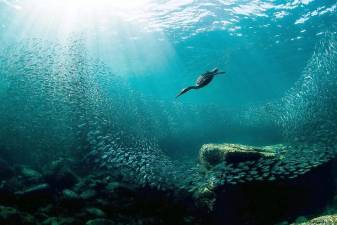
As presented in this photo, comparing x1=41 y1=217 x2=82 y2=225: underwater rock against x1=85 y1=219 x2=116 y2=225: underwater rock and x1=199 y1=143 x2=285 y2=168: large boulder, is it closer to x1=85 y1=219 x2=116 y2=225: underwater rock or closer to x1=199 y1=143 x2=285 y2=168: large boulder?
x1=85 y1=219 x2=116 y2=225: underwater rock

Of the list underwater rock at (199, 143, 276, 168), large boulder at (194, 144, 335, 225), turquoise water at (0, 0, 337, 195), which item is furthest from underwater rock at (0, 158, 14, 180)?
underwater rock at (199, 143, 276, 168)

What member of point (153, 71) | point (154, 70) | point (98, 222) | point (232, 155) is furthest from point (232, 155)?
point (153, 71)

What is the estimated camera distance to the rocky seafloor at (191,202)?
33.7 ft

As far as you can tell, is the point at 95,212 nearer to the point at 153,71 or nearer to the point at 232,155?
the point at 232,155

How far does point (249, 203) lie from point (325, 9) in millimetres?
17444

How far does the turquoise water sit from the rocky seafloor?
893mm

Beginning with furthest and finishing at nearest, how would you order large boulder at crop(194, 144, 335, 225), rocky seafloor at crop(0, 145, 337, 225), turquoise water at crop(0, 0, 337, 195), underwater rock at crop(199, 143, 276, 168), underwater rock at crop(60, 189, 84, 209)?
turquoise water at crop(0, 0, 337, 195) < underwater rock at crop(199, 143, 276, 168) < underwater rock at crop(60, 189, 84, 209) < large boulder at crop(194, 144, 335, 225) < rocky seafloor at crop(0, 145, 337, 225)

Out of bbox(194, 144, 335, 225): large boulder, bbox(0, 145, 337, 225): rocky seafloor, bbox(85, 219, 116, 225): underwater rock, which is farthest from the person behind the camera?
bbox(194, 144, 335, 225): large boulder

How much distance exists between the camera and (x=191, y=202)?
1133 centimetres

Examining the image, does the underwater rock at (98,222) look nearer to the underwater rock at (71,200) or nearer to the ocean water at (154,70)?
the underwater rock at (71,200)

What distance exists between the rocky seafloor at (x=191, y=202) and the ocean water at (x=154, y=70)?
28.9 inches

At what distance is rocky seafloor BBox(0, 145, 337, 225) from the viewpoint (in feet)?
33.7

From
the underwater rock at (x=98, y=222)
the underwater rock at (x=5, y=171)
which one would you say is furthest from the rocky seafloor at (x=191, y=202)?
the underwater rock at (x=5, y=171)

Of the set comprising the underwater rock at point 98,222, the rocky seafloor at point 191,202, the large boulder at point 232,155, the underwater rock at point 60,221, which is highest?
the large boulder at point 232,155
